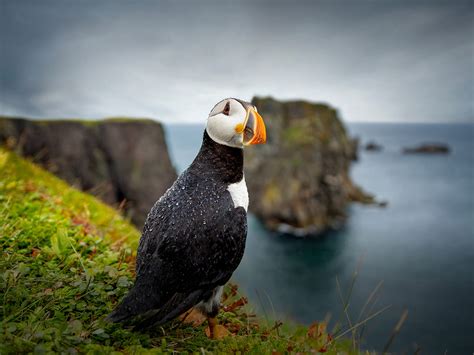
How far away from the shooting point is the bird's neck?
11.7 ft

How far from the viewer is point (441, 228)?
3238 inches

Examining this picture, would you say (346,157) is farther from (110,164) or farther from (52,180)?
(52,180)

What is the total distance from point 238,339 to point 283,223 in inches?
3153

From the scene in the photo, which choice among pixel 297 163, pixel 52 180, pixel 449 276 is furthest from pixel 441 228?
pixel 52 180

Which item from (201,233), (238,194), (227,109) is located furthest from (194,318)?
(227,109)

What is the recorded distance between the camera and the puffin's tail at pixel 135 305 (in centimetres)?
313

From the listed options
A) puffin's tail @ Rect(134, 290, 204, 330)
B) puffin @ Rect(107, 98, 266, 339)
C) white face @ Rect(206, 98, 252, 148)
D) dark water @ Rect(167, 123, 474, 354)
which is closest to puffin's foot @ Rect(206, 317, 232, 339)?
puffin @ Rect(107, 98, 266, 339)

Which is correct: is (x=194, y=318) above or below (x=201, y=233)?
below

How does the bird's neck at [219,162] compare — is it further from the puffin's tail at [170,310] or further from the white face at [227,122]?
the puffin's tail at [170,310]

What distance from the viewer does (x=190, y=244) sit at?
3.22m

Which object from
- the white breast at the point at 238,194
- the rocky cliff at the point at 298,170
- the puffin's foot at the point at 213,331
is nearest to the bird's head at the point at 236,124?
the white breast at the point at 238,194

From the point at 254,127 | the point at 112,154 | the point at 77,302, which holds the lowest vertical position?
the point at 112,154

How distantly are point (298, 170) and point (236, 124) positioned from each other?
265 feet

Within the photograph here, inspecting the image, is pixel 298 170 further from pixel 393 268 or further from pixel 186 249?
pixel 186 249
